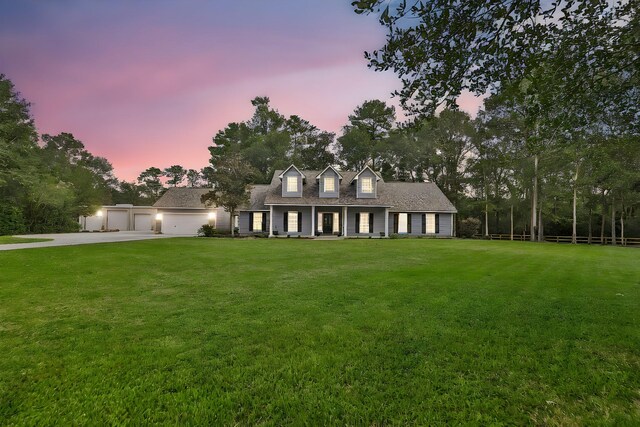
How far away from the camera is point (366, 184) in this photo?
88.3ft

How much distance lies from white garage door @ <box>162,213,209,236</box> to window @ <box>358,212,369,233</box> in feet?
50.6

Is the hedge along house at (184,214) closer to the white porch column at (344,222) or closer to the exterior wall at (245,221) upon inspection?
the exterior wall at (245,221)

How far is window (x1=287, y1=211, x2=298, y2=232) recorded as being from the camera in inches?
1023

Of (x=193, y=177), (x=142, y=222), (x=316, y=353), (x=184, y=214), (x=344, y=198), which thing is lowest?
(x=316, y=353)

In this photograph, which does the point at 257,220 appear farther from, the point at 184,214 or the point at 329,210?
the point at 184,214

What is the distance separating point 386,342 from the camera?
3.74 meters

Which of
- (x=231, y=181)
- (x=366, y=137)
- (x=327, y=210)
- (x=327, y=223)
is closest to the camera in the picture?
(x=231, y=181)

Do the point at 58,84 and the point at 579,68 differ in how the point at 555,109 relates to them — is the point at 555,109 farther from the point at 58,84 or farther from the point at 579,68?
the point at 58,84

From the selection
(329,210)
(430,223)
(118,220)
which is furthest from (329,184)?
(118,220)

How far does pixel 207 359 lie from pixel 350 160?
39.6 m

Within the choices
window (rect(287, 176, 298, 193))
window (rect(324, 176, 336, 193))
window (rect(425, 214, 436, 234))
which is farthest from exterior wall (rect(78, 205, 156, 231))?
window (rect(425, 214, 436, 234))

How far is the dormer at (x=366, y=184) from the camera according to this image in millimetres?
26734

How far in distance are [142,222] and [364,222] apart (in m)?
29.3

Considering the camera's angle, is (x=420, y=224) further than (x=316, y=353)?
Yes
